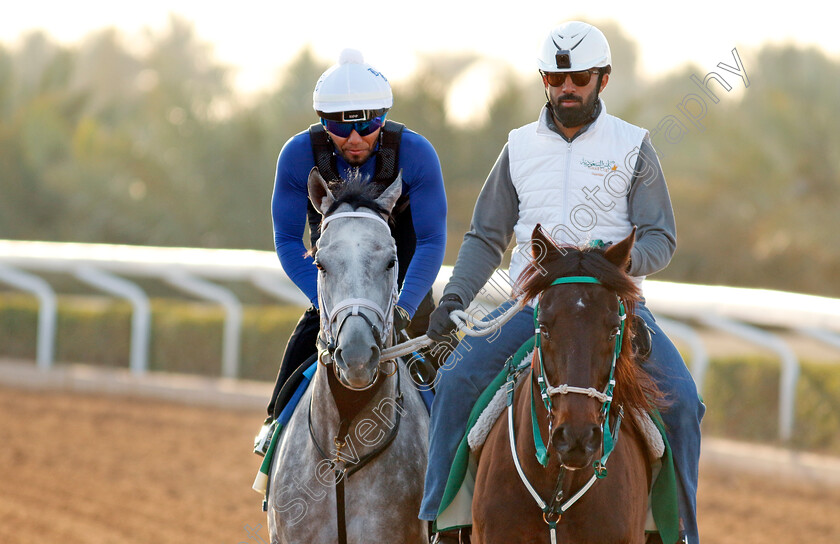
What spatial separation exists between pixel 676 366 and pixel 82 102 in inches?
694

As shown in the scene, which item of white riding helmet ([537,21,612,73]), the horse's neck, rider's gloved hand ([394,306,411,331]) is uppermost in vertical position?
white riding helmet ([537,21,612,73])

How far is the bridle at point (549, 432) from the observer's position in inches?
130

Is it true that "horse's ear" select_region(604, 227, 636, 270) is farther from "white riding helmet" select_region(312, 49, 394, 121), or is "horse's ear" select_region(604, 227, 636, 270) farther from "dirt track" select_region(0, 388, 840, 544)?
"dirt track" select_region(0, 388, 840, 544)

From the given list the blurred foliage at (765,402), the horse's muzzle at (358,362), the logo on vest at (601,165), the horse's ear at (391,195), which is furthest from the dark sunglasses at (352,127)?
the blurred foliage at (765,402)

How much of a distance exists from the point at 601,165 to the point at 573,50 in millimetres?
428

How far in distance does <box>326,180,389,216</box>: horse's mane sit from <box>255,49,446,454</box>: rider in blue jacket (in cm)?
12

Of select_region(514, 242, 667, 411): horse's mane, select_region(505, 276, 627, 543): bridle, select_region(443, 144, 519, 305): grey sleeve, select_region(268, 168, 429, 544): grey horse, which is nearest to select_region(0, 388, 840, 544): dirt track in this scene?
select_region(268, 168, 429, 544): grey horse

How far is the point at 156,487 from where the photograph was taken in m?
8.45

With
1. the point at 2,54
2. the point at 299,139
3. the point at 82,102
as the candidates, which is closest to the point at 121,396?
the point at 299,139

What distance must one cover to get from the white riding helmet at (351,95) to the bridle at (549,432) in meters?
1.20

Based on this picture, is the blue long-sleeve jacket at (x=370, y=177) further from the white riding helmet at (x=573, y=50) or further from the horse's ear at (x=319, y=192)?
the white riding helmet at (x=573, y=50)

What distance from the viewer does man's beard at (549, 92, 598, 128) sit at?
411cm

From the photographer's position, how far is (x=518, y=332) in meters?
4.13

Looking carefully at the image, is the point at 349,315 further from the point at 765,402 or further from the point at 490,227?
the point at 765,402
